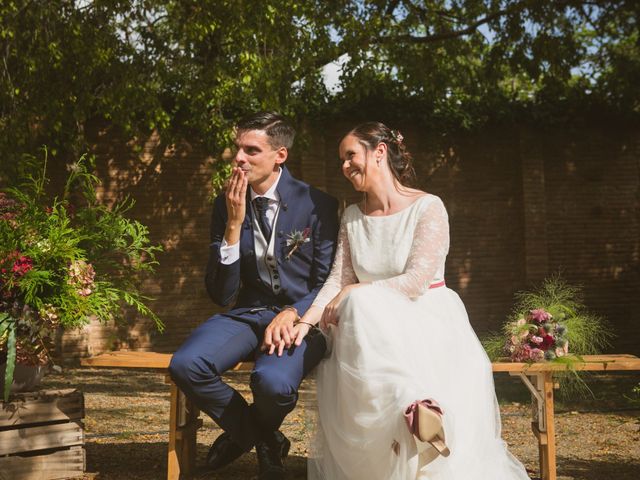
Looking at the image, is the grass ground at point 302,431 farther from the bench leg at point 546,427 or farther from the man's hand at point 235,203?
the man's hand at point 235,203

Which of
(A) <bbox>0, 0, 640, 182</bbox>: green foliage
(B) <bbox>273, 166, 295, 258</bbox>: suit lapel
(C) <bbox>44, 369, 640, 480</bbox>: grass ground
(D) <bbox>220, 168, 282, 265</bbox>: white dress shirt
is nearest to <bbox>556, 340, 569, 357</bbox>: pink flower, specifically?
(C) <bbox>44, 369, 640, 480</bbox>: grass ground

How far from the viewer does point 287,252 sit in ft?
13.1

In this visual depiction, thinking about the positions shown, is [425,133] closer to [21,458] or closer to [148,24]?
[148,24]

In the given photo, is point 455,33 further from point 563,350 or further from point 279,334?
point 279,334

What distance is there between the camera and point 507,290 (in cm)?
1202

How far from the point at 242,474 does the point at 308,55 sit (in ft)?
18.9

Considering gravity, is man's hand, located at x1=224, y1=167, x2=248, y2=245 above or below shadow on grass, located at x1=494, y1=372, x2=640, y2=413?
above

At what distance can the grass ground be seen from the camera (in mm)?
4395

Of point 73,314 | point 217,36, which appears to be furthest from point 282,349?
point 217,36

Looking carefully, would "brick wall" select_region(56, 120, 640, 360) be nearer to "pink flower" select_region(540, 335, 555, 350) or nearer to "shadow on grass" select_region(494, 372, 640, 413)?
"shadow on grass" select_region(494, 372, 640, 413)

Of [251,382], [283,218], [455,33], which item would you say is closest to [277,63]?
[455,33]

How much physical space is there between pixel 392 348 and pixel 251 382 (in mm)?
761

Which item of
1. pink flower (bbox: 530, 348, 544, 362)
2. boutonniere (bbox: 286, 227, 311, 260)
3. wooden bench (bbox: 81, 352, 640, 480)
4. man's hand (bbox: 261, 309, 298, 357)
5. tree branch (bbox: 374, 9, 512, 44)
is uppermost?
tree branch (bbox: 374, 9, 512, 44)

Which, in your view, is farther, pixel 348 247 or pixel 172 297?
pixel 172 297
